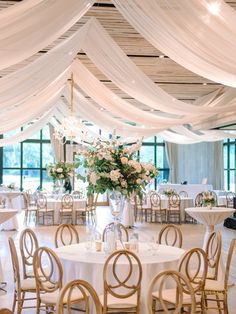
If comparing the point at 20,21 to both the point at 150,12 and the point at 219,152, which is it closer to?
the point at 150,12

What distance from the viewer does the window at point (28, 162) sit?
65.1 ft

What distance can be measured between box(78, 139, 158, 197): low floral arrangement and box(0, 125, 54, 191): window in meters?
14.6

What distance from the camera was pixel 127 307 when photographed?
4.61m

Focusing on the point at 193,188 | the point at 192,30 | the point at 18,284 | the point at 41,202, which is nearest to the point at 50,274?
the point at 18,284

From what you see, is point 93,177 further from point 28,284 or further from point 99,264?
point 28,284

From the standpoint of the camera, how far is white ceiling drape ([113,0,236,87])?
487cm

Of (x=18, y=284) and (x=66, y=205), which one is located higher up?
(x=66, y=205)

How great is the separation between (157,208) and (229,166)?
580cm

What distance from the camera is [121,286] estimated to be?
15.6ft

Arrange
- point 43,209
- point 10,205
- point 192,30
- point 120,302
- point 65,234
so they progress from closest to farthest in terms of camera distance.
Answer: point 120,302, point 192,30, point 65,234, point 10,205, point 43,209

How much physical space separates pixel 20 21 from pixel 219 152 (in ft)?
50.0

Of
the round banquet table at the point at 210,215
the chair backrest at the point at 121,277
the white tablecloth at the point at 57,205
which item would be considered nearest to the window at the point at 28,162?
the white tablecloth at the point at 57,205

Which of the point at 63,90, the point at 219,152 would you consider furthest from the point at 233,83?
the point at 219,152

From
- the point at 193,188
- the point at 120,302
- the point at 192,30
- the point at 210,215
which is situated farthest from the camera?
the point at 193,188
